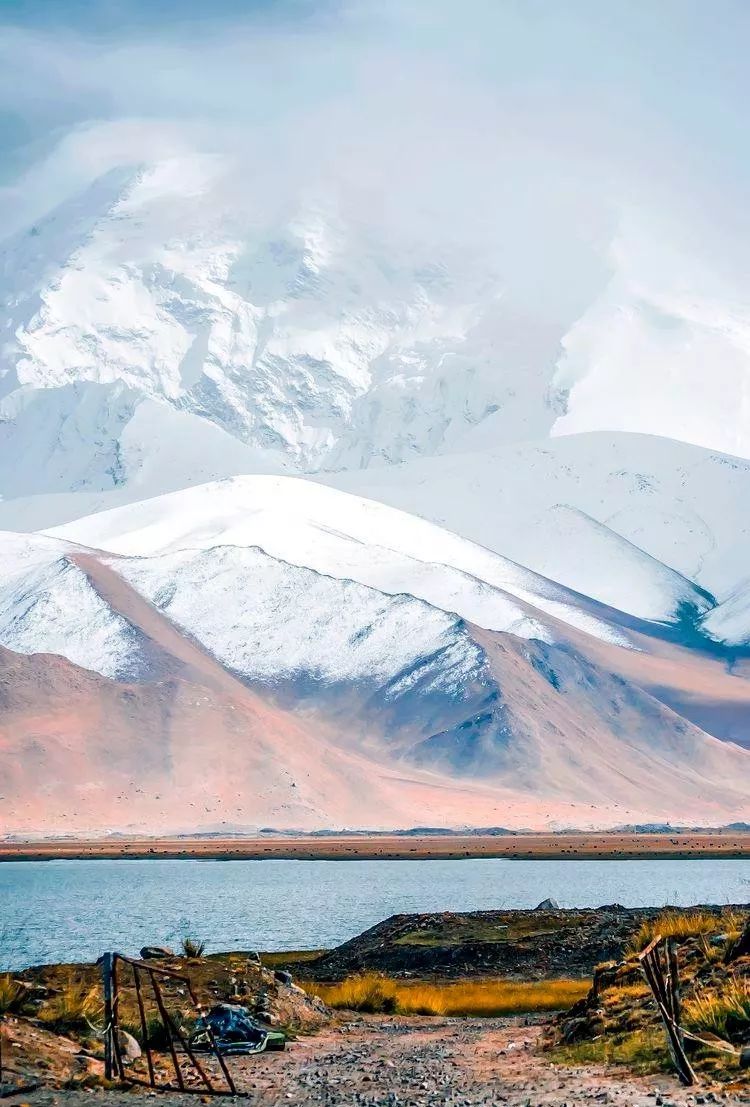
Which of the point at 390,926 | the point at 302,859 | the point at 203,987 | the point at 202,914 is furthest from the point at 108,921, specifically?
the point at 302,859

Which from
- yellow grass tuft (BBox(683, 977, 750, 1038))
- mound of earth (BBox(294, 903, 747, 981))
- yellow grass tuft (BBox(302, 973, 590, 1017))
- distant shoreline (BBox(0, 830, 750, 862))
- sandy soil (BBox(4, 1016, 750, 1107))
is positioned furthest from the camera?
distant shoreline (BBox(0, 830, 750, 862))

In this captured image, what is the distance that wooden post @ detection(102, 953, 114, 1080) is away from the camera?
24.7 metres

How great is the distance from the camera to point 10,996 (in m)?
30.6

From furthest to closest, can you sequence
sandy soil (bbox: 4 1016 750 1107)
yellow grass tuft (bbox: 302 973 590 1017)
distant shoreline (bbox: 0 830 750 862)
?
1. distant shoreline (bbox: 0 830 750 862)
2. yellow grass tuft (bbox: 302 973 590 1017)
3. sandy soil (bbox: 4 1016 750 1107)

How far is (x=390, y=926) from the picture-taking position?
2196 inches

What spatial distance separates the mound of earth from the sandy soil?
14.3 metres

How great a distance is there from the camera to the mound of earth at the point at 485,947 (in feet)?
158

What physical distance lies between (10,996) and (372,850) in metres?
148

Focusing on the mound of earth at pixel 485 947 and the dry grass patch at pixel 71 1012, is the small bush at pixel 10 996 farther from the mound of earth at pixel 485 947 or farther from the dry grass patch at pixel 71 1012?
the mound of earth at pixel 485 947

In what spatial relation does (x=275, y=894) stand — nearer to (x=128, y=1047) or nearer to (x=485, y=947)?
(x=485, y=947)

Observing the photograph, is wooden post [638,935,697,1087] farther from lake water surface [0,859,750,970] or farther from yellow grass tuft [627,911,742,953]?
lake water surface [0,859,750,970]

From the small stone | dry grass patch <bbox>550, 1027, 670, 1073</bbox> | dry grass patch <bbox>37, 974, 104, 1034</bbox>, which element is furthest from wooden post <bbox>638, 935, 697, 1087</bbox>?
dry grass patch <bbox>37, 974, 104, 1034</bbox>

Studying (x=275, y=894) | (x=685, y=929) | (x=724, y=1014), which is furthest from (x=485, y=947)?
(x=275, y=894)

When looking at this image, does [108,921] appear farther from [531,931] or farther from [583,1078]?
[583,1078]
